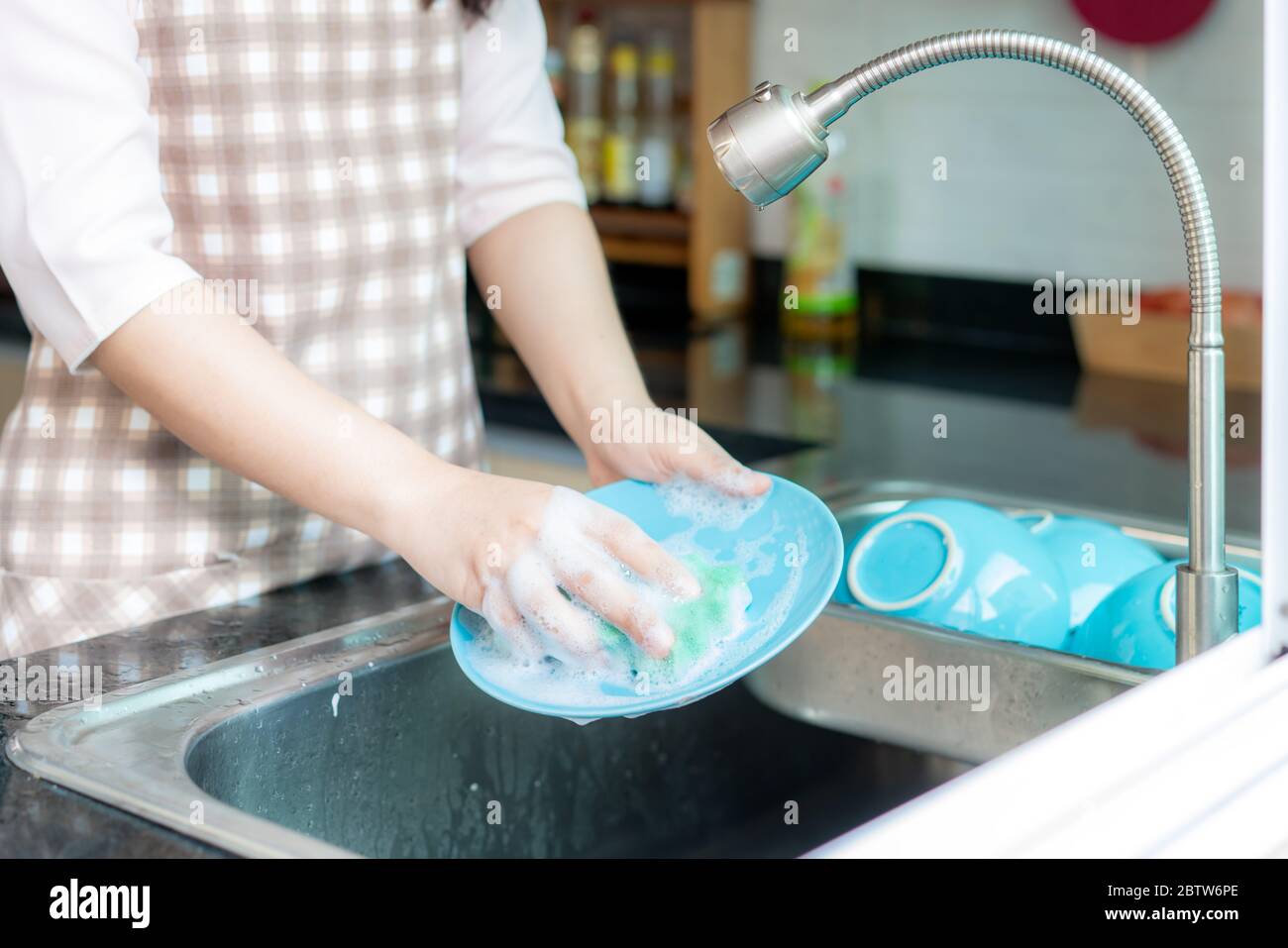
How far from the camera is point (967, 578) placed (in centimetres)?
101

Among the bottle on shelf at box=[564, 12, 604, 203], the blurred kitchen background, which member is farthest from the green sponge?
the bottle on shelf at box=[564, 12, 604, 203]

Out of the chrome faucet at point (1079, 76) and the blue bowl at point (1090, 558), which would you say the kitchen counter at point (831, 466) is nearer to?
the blue bowl at point (1090, 558)

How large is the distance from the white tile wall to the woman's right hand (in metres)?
1.40

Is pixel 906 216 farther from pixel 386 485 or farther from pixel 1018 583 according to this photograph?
pixel 386 485

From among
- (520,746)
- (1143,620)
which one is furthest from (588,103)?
(1143,620)

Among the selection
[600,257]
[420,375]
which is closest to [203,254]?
[420,375]

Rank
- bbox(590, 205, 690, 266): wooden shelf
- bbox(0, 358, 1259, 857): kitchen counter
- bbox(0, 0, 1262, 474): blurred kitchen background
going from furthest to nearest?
1. bbox(590, 205, 690, 266): wooden shelf
2. bbox(0, 0, 1262, 474): blurred kitchen background
3. bbox(0, 358, 1259, 857): kitchen counter

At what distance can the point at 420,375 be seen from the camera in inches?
44.9

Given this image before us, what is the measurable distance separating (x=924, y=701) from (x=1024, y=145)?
1.42 metres

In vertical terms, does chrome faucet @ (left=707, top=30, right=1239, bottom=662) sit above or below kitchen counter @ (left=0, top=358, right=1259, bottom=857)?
above

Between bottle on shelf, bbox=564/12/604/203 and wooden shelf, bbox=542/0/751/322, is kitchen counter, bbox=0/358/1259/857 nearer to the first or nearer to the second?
wooden shelf, bbox=542/0/751/322

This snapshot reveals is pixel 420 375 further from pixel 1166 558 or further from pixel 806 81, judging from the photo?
pixel 806 81

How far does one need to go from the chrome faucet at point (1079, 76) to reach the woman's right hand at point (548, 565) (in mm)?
186

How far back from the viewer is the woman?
861 millimetres
